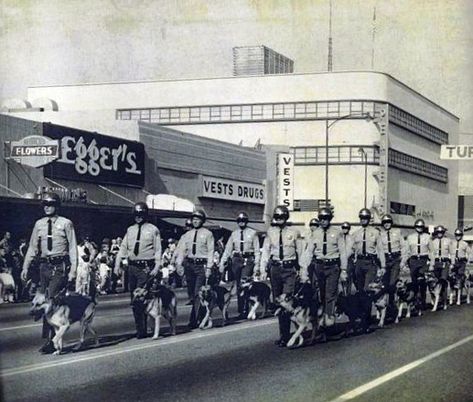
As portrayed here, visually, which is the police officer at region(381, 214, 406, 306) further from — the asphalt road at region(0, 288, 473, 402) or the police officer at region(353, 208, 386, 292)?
the asphalt road at region(0, 288, 473, 402)

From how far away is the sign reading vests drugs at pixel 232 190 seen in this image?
41.8m

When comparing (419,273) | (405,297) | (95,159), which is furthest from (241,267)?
(95,159)

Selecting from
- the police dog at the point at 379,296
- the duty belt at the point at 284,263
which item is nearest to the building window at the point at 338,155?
the police dog at the point at 379,296

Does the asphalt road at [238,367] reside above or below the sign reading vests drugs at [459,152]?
below

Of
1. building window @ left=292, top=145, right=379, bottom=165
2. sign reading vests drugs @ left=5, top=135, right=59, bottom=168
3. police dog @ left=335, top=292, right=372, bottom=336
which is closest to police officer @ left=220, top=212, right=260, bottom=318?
police dog @ left=335, top=292, right=372, bottom=336

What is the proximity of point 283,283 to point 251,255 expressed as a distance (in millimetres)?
4463

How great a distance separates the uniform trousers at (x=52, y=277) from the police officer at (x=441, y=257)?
10.5 m

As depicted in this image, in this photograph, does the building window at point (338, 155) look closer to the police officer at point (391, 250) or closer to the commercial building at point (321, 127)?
the commercial building at point (321, 127)

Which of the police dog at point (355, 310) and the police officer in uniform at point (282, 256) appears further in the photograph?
the police dog at point (355, 310)

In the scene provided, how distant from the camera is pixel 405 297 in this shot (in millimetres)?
18000

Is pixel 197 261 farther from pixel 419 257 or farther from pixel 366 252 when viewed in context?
pixel 419 257

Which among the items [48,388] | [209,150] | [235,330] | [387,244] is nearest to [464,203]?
[209,150]

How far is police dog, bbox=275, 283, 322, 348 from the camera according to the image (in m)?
13.0

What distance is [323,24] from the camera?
12047mm
